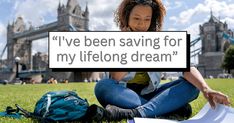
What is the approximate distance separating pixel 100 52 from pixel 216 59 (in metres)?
90.8

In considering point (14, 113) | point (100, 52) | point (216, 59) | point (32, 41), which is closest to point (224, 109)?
point (100, 52)

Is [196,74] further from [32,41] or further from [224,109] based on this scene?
[32,41]

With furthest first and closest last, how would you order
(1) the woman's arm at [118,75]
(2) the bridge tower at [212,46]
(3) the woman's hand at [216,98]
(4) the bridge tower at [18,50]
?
(4) the bridge tower at [18,50], (2) the bridge tower at [212,46], (1) the woman's arm at [118,75], (3) the woman's hand at [216,98]

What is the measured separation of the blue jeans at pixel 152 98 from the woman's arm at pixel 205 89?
16cm

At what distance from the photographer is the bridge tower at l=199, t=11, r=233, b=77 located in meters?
90.4

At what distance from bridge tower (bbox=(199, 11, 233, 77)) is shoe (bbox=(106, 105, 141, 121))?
3455 inches

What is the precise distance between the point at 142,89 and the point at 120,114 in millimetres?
533

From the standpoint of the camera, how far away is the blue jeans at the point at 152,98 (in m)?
3.46

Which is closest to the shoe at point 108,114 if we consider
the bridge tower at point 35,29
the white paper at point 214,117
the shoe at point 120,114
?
the shoe at point 120,114

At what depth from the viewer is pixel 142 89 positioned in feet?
12.4

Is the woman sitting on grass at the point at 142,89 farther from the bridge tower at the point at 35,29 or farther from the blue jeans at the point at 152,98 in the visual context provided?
the bridge tower at the point at 35,29

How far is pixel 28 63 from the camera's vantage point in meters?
116

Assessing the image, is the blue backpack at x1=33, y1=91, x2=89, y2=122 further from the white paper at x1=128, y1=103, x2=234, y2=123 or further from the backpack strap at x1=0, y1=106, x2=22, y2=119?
the white paper at x1=128, y1=103, x2=234, y2=123

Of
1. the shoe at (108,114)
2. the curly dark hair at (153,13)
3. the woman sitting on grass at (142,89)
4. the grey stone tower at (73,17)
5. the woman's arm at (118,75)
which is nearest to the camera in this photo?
the shoe at (108,114)
